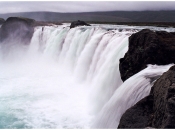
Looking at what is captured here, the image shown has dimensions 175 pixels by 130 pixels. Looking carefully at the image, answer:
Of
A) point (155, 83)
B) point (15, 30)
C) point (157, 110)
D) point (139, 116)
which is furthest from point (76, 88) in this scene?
point (15, 30)

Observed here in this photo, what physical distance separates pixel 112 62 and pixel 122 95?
5279 millimetres

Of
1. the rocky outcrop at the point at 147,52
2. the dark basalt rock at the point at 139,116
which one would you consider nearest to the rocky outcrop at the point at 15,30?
the rocky outcrop at the point at 147,52

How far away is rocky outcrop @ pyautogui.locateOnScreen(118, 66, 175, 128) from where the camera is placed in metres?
5.48

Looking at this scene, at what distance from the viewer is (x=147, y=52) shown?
10555mm

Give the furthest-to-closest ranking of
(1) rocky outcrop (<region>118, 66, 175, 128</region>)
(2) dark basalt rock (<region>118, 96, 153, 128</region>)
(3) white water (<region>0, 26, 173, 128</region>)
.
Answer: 1. (3) white water (<region>0, 26, 173, 128</region>)
2. (2) dark basalt rock (<region>118, 96, 153, 128</region>)
3. (1) rocky outcrop (<region>118, 66, 175, 128</region>)

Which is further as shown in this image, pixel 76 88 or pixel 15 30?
pixel 15 30

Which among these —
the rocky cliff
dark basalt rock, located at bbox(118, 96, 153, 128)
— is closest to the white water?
the rocky cliff

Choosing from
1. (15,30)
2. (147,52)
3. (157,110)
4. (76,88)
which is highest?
(147,52)

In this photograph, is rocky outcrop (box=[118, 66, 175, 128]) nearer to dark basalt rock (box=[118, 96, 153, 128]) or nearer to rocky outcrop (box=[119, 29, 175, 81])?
dark basalt rock (box=[118, 96, 153, 128])

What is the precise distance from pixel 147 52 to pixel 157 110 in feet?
15.3

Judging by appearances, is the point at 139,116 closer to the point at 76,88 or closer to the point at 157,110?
the point at 157,110

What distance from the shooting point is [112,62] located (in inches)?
551

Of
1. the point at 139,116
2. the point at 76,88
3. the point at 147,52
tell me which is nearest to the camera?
the point at 139,116

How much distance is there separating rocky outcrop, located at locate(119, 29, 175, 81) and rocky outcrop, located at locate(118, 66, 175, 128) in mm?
3484
